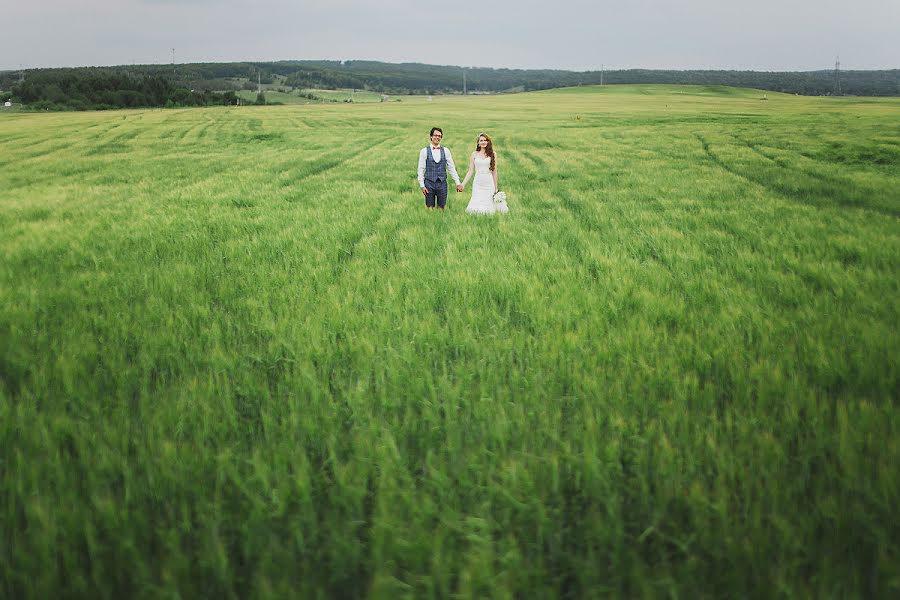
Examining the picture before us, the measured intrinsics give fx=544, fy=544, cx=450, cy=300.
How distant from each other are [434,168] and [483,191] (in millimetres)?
1133

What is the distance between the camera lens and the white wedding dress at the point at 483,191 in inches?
436

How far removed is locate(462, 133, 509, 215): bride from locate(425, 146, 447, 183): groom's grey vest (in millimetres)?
606

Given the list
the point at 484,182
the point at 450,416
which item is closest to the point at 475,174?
the point at 484,182

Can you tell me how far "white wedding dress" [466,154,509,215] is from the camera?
36.3 feet

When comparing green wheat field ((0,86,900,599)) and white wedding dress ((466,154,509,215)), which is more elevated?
white wedding dress ((466,154,509,215))

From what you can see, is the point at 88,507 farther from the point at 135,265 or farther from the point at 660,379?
the point at 135,265

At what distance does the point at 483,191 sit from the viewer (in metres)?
11.2

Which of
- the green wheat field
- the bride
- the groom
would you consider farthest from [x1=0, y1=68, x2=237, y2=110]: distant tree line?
the green wheat field

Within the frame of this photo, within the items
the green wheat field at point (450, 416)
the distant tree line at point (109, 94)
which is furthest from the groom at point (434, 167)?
the distant tree line at point (109, 94)

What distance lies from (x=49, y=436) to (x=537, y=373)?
2916 mm

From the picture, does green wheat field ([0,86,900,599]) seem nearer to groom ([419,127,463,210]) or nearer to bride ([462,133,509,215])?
bride ([462,133,509,215])

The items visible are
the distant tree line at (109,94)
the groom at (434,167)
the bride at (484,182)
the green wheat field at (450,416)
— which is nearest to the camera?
the green wheat field at (450,416)

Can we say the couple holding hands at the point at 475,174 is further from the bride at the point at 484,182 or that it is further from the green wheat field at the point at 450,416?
the green wheat field at the point at 450,416

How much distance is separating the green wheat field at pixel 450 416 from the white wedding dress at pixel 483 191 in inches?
114
